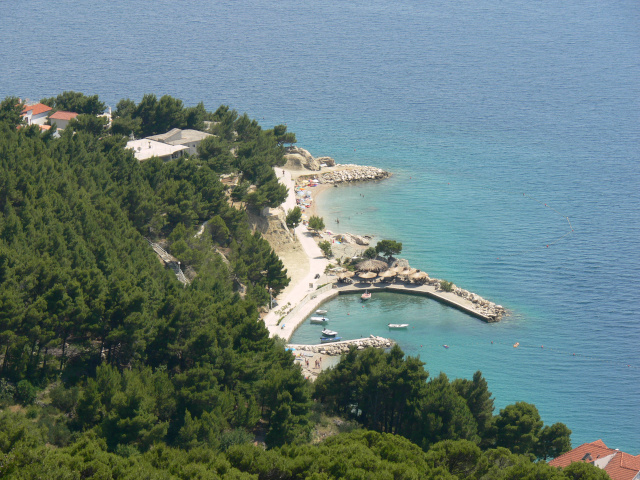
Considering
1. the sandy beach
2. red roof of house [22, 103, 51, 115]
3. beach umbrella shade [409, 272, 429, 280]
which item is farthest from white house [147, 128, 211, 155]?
beach umbrella shade [409, 272, 429, 280]

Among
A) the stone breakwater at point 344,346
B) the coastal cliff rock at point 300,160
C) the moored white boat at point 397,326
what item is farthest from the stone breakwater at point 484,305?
the coastal cliff rock at point 300,160

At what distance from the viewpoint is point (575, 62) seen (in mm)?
157375

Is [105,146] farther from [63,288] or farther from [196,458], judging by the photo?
[196,458]

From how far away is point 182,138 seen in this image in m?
78.6

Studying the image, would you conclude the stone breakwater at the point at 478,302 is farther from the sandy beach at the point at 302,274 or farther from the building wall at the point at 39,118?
the building wall at the point at 39,118

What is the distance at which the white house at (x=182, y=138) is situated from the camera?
77688mm

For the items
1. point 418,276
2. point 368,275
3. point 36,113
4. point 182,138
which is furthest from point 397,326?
point 36,113

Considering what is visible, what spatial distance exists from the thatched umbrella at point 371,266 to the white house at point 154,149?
20881 mm

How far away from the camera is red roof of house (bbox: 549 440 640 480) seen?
4112 cm

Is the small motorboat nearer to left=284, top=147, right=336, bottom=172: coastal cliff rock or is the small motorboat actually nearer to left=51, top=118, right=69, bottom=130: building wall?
left=51, top=118, right=69, bottom=130: building wall

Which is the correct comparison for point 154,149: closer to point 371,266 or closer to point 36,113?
point 36,113

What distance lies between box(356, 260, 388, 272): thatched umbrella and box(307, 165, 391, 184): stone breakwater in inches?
1013

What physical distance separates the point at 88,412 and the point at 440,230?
174 ft

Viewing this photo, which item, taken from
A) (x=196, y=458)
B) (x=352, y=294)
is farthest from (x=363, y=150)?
(x=196, y=458)
